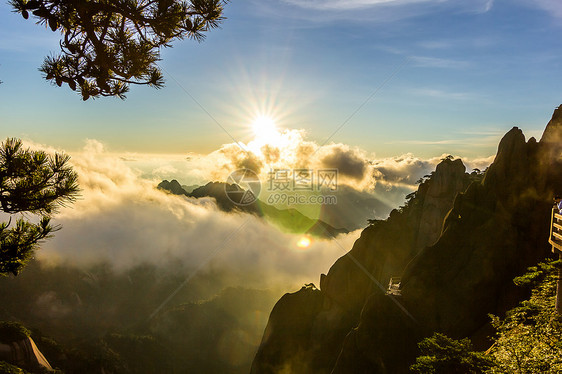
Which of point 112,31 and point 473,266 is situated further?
point 473,266

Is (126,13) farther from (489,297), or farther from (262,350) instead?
(262,350)

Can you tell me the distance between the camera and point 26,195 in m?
10.8

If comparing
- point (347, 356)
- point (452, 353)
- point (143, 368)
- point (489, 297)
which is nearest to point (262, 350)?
point (347, 356)

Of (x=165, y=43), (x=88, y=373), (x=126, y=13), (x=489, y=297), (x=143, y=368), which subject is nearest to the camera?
(x=126, y=13)

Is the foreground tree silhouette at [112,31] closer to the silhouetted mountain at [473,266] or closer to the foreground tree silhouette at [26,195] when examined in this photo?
the foreground tree silhouette at [26,195]

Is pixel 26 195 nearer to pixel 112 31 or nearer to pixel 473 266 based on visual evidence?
pixel 112 31

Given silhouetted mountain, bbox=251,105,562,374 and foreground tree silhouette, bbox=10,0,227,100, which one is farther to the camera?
silhouetted mountain, bbox=251,105,562,374

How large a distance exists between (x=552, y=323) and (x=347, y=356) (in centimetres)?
2545

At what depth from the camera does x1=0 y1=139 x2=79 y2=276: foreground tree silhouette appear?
10477 mm

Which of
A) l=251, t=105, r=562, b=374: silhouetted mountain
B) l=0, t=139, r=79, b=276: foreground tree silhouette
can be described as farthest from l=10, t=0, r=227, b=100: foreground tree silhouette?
l=251, t=105, r=562, b=374: silhouetted mountain

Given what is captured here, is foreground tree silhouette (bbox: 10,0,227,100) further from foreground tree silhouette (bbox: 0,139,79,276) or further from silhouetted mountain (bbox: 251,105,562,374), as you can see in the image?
silhouetted mountain (bbox: 251,105,562,374)

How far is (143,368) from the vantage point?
197 m

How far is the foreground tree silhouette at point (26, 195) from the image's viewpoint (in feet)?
34.4

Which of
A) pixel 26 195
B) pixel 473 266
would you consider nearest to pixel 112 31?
pixel 26 195
